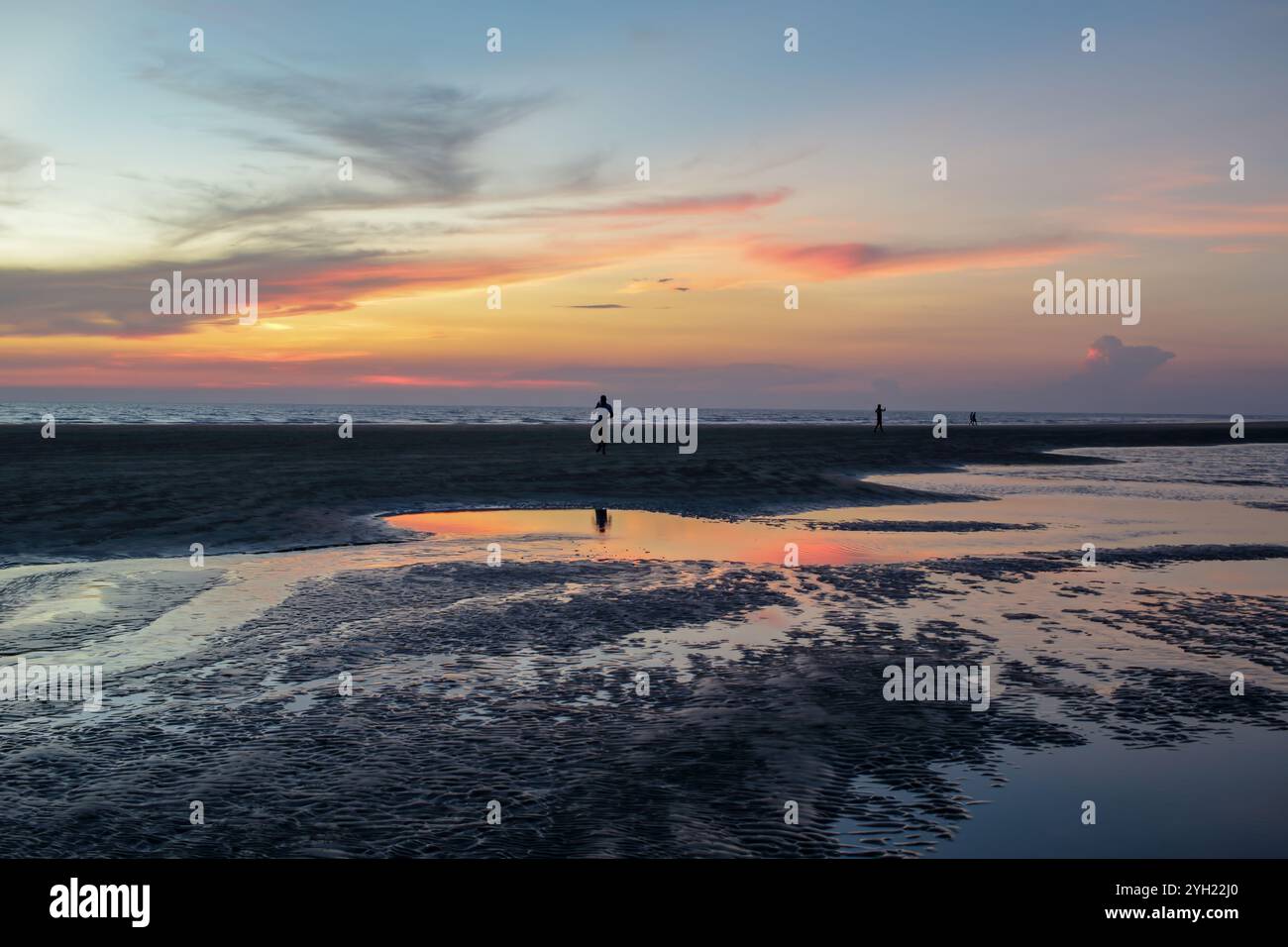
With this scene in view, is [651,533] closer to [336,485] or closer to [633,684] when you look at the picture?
[633,684]

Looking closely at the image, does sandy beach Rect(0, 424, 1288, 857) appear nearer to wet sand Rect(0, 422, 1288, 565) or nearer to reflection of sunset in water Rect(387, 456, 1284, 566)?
reflection of sunset in water Rect(387, 456, 1284, 566)

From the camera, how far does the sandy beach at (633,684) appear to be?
677cm

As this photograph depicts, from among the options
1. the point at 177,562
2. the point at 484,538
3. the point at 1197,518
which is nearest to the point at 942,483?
the point at 1197,518

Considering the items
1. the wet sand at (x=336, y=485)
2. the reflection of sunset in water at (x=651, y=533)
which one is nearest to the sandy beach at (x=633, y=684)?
the reflection of sunset in water at (x=651, y=533)

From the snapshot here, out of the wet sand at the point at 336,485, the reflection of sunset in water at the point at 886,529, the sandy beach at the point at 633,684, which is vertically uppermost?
the wet sand at the point at 336,485

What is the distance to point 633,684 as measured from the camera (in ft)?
34.1

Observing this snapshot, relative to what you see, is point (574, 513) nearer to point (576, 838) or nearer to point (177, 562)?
point (177, 562)

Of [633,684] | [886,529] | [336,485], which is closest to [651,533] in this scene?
[886,529]

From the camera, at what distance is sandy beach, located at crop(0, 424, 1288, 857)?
6773 mm

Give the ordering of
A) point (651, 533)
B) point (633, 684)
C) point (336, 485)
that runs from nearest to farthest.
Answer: point (633, 684) < point (651, 533) < point (336, 485)

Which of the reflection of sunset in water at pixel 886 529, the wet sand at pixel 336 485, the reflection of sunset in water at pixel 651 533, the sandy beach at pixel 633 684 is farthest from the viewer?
the wet sand at pixel 336 485

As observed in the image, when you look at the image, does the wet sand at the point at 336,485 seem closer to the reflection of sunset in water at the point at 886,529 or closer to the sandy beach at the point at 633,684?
the sandy beach at the point at 633,684

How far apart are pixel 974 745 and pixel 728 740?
86.7 inches

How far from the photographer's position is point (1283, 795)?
7.21m
